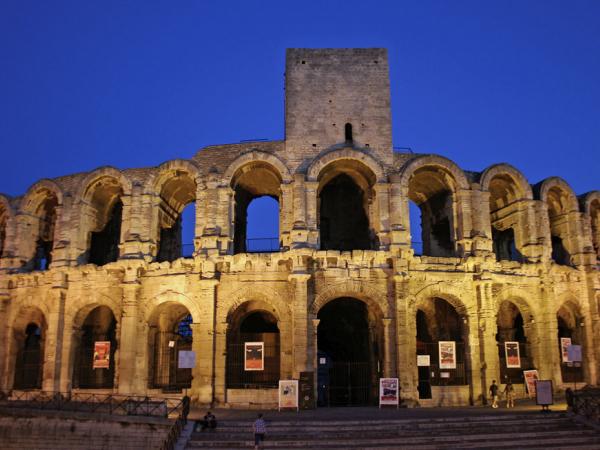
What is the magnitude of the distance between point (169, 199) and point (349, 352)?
10883 millimetres

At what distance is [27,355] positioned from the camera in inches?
1078

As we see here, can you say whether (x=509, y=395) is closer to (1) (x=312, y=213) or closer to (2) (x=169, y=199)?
(1) (x=312, y=213)

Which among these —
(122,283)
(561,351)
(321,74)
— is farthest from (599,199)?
(122,283)

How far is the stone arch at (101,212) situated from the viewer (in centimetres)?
2528

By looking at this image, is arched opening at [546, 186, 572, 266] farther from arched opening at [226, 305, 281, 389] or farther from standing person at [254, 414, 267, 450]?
standing person at [254, 414, 267, 450]

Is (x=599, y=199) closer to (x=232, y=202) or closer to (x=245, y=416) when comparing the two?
(x=232, y=202)

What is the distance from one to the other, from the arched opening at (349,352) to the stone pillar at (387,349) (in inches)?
49.0

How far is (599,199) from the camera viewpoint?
2788 centimetres

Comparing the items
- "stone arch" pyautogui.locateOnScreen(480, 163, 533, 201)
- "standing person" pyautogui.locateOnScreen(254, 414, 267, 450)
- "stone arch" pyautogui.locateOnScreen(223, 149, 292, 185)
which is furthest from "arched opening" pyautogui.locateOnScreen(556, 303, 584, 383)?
"standing person" pyautogui.locateOnScreen(254, 414, 267, 450)

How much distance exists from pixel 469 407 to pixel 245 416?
8.41 m

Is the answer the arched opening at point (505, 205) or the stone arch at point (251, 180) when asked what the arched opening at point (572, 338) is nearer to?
the arched opening at point (505, 205)

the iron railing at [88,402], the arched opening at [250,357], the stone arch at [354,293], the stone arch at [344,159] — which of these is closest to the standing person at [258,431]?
the iron railing at [88,402]

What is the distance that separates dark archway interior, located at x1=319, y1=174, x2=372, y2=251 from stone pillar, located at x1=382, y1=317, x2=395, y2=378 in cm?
613

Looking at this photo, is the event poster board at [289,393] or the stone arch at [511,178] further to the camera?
the stone arch at [511,178]
